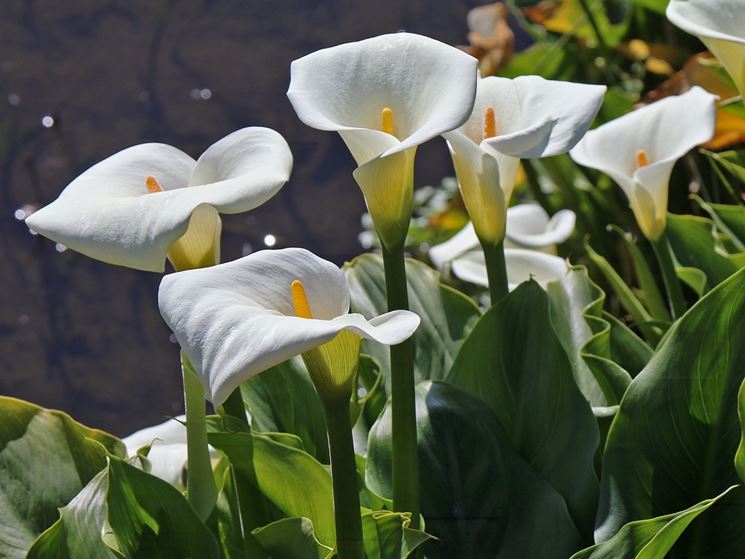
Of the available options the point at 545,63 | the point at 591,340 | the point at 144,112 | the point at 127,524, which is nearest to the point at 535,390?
the point at 591,340

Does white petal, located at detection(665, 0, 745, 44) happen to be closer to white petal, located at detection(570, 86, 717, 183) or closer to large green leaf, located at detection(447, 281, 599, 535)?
white petal, located at detection(570, 86, 717, 183)

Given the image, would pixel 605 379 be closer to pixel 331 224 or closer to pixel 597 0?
pixel 597 0

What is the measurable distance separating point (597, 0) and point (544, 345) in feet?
3.14

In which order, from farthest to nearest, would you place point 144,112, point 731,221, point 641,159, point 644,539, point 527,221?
point 144,112
point 527,221
point 731,221
point 641,159
point 644,539

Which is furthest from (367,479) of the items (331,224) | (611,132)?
(331,224)

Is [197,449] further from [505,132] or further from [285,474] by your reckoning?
[505,132]

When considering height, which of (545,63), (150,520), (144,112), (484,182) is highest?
(484,182)

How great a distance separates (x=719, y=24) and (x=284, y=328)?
475 mm

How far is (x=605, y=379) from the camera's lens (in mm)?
674

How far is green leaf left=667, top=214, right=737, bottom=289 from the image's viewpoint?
0.86 meters

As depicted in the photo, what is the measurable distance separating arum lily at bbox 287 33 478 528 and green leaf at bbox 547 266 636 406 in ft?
0.54

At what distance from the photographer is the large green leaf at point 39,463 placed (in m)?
0.64

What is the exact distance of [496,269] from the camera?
664 millimetres

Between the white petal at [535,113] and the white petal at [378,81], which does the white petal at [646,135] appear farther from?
the white petal at [378,81]
